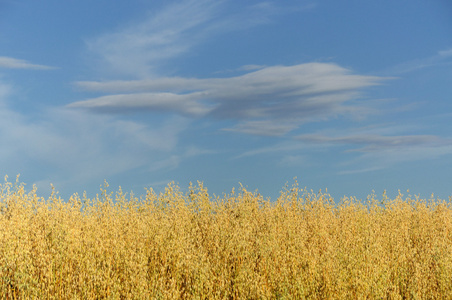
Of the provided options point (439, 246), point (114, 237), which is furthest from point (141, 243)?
point (439, 246)

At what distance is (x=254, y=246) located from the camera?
7246 mm

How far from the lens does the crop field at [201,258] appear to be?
5379 mm

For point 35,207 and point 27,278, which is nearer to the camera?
point 27,278

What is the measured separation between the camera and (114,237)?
6781mm

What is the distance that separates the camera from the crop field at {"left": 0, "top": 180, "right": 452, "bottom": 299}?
212 inches

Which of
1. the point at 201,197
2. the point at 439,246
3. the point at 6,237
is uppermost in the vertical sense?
the point at 201,197

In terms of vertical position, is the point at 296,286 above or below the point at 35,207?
below

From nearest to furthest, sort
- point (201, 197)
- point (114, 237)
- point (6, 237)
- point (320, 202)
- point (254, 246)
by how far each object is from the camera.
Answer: point (6, 237)
point (114, 237)
point (254, 246)
point (201, 197)
point (320, 202)

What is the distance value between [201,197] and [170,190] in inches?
34.4

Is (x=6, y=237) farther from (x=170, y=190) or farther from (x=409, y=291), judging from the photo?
(x=409, y=291)

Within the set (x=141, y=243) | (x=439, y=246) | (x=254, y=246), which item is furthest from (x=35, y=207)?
(x=439, y=246)

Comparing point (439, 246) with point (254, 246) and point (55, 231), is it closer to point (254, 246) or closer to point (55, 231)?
point (254, 246)

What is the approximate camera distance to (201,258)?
20.7 ft

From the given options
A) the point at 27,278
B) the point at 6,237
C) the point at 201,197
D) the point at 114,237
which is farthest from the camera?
the point at 201,197
